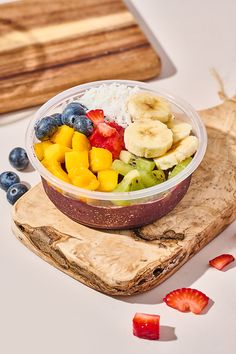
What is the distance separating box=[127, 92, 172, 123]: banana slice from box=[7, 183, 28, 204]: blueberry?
37cm

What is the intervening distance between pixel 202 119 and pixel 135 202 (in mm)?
504

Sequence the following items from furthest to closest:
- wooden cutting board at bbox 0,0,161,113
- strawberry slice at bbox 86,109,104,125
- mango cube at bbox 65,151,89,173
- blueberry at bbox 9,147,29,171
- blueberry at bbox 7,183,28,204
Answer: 1. wooden cutting board at bbox 0,0,161,113
2. blueberry at bbox 9,147,29,171
3. blueberry at bbox 7,183,28,204
4. strawberry slice at bbox 86,109,104,125
5. mango cube at bbox 65,151,89,173

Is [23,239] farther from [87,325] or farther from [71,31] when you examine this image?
[71,31]

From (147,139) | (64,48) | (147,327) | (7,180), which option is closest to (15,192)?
(7,180)

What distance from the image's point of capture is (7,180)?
206 centimetres

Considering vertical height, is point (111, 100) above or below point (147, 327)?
above

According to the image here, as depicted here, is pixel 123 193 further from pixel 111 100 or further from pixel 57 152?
pixel 111 100

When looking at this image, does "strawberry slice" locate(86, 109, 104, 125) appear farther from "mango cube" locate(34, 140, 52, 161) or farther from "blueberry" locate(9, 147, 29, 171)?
"blueberry" locate(9, 147, 29, 171)

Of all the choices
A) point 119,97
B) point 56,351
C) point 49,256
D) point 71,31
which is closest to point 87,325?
point 56,351

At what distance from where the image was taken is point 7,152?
2.21 metres

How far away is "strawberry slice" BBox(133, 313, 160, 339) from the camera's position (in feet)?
5.60

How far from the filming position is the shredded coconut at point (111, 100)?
77.5 inches

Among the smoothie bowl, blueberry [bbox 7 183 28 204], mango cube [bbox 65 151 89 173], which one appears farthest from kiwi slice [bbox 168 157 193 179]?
blueberry [bbox 7 183 28 204]

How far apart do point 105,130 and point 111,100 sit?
0.54 feet
